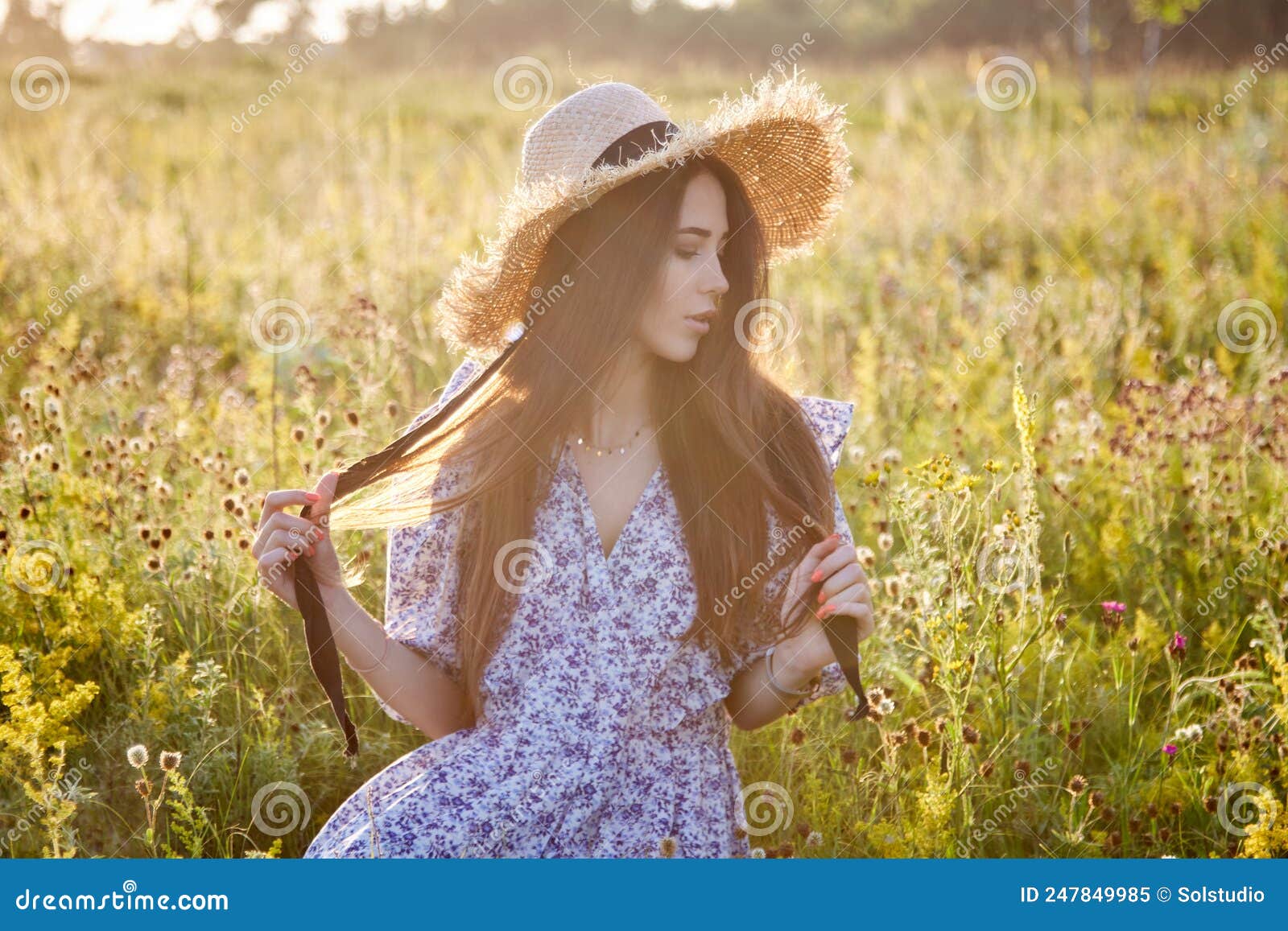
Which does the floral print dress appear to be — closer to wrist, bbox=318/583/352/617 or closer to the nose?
wrist, bbox=318/583/352/617

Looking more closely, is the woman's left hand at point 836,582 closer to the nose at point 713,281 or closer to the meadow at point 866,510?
the meadow at point 866,510

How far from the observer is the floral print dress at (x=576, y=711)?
6.93 ft

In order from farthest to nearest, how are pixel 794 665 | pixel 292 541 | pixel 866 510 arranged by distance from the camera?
pixel 866 510, pixel 794 665, pixel 292 541

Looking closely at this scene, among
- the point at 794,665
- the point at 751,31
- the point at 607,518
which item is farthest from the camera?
the point at 751,31

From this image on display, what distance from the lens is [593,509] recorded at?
2.37 m

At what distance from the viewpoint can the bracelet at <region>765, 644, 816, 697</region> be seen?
2234mm

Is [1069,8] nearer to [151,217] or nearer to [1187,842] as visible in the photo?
[151,217]

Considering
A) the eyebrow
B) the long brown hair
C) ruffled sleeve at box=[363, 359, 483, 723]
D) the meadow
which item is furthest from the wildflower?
ruffled sleeve at box=[363, 359, 483, 723]

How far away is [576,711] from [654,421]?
24.6 inches

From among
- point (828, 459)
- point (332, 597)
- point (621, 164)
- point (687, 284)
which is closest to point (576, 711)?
point (332, 597)

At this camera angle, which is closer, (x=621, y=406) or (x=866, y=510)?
(x=621, y=406)

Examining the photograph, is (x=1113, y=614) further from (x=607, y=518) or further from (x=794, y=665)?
(x=607, y=518)

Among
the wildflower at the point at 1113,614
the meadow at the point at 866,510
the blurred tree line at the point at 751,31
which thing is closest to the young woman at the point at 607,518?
the meadow at the point at 866,510

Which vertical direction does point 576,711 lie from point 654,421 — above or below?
below
